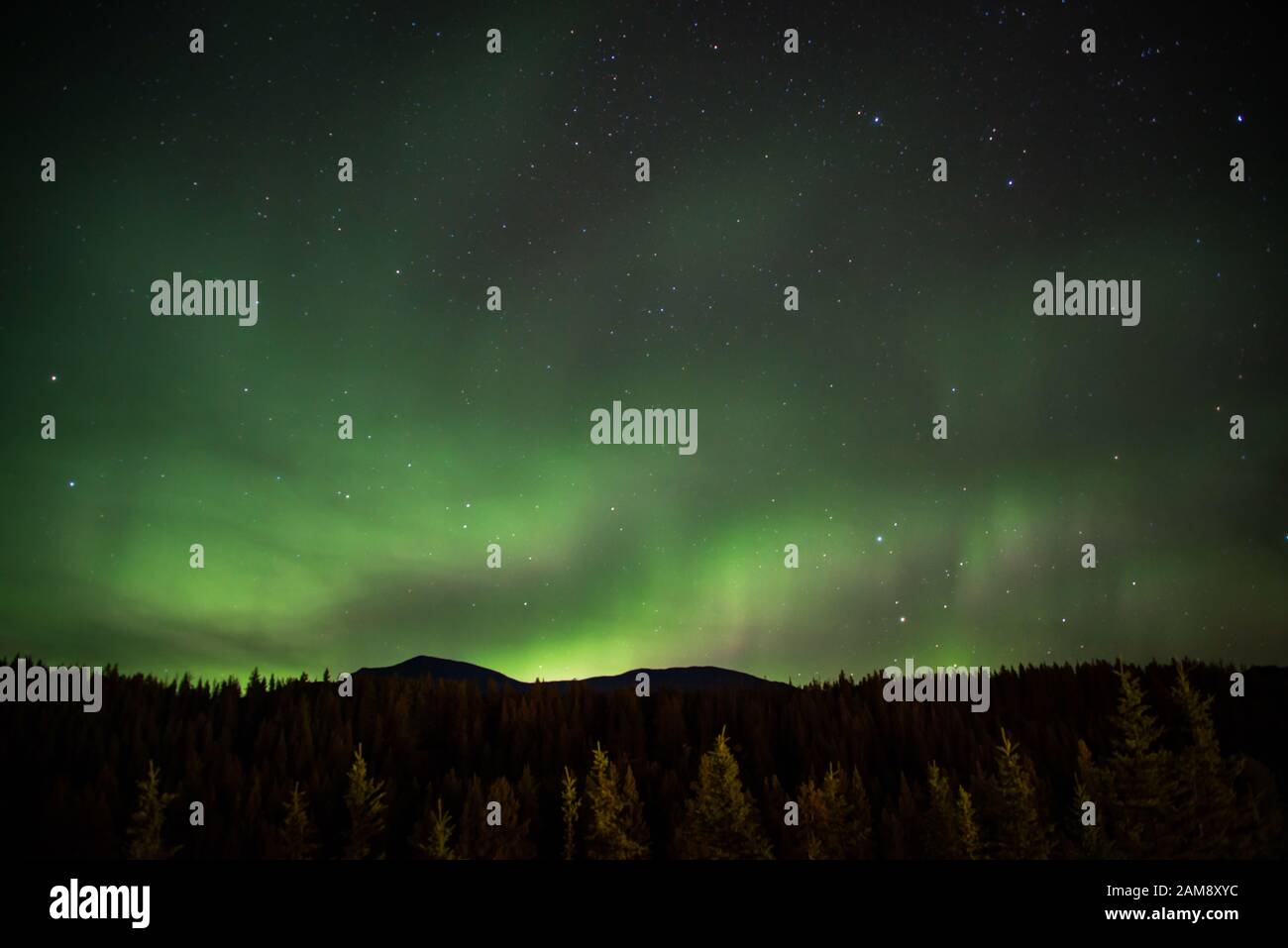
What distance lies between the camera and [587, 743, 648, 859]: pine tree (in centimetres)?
1462

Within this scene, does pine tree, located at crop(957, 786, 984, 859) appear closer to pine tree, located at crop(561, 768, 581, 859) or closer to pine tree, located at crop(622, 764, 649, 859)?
pine tree, located at crop(622, 764, 649, 859)

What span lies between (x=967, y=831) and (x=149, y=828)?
15682 mm

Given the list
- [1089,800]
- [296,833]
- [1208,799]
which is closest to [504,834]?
→ [296,833]

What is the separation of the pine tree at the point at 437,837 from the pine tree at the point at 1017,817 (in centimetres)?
1132

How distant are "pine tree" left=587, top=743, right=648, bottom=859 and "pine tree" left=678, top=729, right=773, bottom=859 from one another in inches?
41.3

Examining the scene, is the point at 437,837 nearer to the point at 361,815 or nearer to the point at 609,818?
the point at 361,815

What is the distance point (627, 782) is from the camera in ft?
50.2

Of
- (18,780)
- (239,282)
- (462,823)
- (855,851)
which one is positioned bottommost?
(855,851)

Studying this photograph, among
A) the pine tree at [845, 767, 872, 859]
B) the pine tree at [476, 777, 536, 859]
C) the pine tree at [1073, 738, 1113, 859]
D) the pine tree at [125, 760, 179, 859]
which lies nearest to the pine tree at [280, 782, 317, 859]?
the pine tree at [125, 760, 179, 859]
